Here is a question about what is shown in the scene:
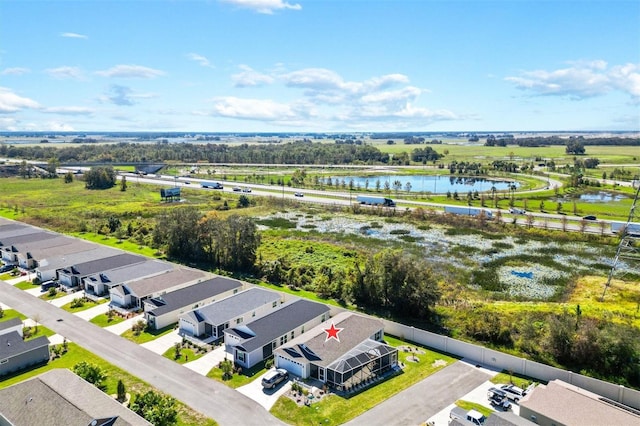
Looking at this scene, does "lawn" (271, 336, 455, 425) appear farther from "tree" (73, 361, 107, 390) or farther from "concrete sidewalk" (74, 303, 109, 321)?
"concrete sidewalk" (74, 303, 109, 321)

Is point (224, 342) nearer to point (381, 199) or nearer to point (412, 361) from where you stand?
point (412, 361)

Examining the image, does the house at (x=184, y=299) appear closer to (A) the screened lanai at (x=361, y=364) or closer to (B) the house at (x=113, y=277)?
(B) the house at (x=113, y=277)

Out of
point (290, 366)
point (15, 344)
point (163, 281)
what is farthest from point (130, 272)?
point (290, 366)

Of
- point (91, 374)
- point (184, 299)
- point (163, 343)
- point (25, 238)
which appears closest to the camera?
point (91, 374)

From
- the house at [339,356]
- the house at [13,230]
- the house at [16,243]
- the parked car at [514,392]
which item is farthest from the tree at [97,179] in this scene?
the parked car at [514,392]

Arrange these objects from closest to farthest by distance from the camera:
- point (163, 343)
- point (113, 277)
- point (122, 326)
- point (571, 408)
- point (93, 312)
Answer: point (571, 408)
point (163, 343)
point (122, 326)
point (93, 312)
point (113, 277)

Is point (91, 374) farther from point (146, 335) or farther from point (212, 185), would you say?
point (212, 185)

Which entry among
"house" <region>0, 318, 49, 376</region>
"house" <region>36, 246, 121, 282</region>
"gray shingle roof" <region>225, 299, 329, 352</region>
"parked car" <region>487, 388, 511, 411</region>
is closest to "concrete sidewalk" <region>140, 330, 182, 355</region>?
"gray shingle roof" <region>225, 299, 329, 352</region>

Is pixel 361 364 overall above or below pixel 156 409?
below
